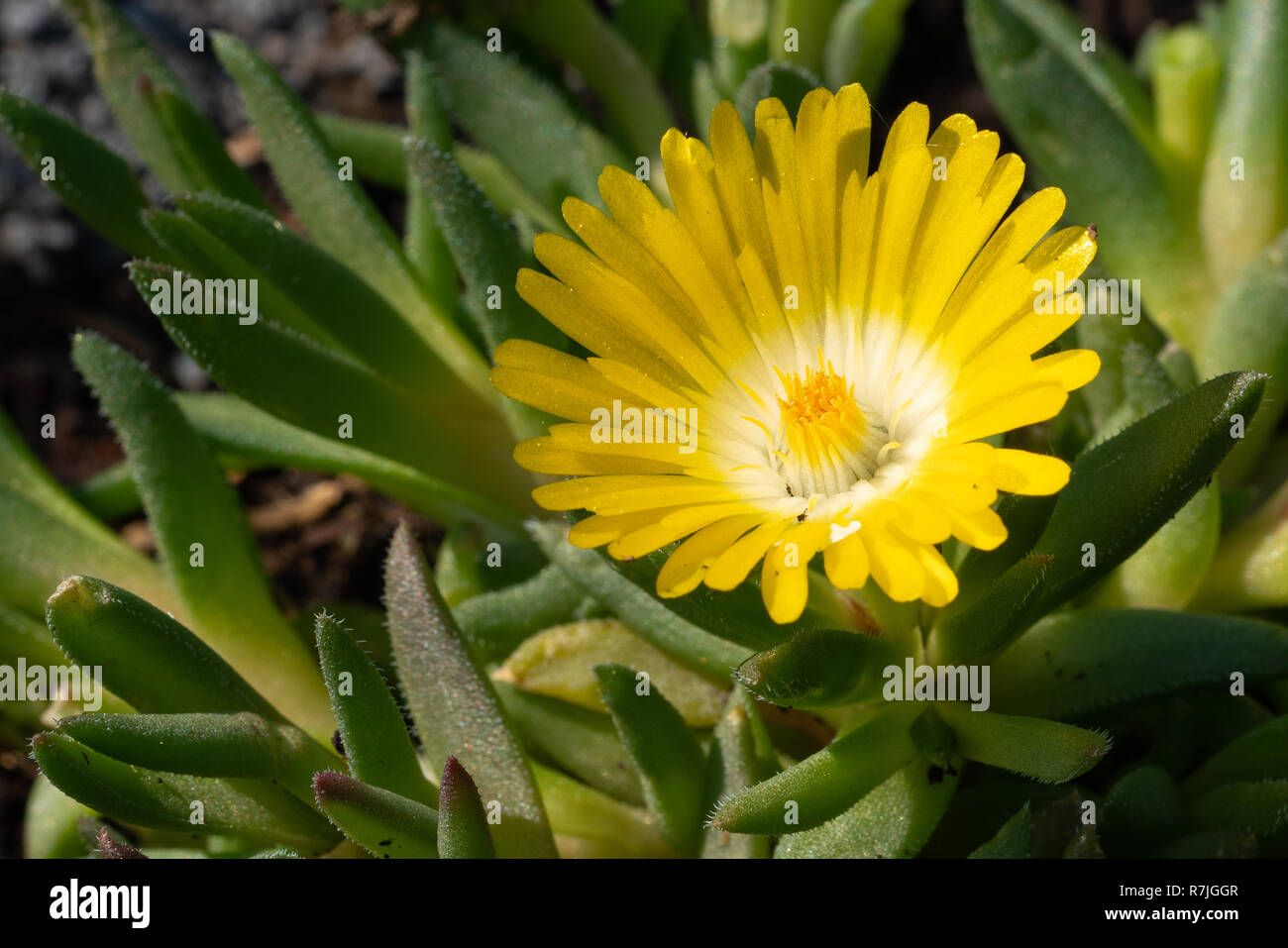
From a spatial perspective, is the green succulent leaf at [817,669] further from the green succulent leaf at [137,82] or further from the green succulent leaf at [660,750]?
the green succulent leaf at [137,82]

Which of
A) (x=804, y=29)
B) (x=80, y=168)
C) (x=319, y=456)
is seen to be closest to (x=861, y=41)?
(x=804, y=29)

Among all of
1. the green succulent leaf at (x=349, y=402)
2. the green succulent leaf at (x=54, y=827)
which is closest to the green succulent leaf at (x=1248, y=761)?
the green succulent leaf at (x=349, y=402)

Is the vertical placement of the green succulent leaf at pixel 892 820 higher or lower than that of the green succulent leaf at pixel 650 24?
lower

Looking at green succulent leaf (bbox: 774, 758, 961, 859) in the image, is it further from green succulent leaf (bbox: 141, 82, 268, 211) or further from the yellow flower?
green succulent leaf (bbox: 141, 82, 268, 211)

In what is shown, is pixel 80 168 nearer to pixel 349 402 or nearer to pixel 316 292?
pixel 316 292

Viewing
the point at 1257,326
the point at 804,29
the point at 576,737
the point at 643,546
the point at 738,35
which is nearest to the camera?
the point at 643,546
